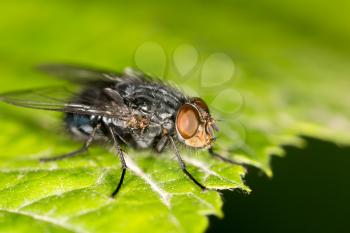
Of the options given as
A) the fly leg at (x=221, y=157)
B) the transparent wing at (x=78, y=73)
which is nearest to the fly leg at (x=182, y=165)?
the fly leg at (x=221, y=157)

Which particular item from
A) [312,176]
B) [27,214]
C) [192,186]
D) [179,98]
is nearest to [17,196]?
[27,214]

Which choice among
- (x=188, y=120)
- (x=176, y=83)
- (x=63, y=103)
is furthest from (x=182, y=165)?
(x=176, y=83)

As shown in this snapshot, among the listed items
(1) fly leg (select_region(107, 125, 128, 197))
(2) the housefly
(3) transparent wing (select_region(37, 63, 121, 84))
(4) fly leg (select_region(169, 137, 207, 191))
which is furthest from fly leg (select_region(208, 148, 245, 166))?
(3) transparent wing (select_region(37, 63, 121, 84))

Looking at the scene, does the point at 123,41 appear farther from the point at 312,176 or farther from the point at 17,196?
the point at 17,196

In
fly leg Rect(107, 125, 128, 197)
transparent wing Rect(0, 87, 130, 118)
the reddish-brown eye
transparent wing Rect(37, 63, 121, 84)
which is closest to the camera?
fly leg Rect(107, 125, 128, 197)

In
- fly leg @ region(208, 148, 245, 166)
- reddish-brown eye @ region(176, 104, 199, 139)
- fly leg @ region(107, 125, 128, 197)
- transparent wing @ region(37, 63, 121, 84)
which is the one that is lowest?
fly leg @ region(107, 125, 128, 197)

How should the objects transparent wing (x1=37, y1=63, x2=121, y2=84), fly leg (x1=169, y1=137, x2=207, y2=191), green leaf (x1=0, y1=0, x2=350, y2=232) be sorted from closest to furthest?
green leaf (x1=0, y1=0, x2=350, y2=232), fly leg (x1=169, y1=137, x2=207, y2=191), transparent wing (x1=37, y1=63, x2=121, y2=84)

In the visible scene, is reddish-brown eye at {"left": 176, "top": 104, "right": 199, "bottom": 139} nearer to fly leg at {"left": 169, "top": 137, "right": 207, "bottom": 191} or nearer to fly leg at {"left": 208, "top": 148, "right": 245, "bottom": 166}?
fly leg at {"left": 169, "top": 137, "right": 207, "bottom": 191}
